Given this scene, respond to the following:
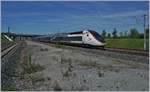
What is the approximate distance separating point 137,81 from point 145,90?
213 centimetres

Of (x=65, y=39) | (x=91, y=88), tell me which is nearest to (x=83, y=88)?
(x=91, y=88)

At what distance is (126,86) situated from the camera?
1107cm

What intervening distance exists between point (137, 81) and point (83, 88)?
8.51 feet

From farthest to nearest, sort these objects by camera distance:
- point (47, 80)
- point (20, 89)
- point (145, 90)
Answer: point (47, 80) → point (20, 89) → point (145, 90)

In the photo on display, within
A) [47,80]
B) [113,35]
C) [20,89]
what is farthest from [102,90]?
[113,35]

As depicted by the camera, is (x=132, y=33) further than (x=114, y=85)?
Yes

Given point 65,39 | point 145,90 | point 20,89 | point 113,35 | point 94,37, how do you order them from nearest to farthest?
point 145,90 < point 20,89 < point 94,37 < point 65,39 < point 113,35

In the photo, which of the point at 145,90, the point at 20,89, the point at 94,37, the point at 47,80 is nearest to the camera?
the point at 145,90

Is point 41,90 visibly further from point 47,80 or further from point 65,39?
point 65,39

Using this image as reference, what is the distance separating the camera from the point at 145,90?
33.5 ft

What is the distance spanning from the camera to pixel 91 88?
35.4 feet

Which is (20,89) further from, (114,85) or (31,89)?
(114,85)


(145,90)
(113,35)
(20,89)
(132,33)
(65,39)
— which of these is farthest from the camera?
(113,35)

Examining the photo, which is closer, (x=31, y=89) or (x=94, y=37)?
(x=31, y=89)
